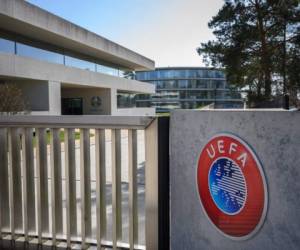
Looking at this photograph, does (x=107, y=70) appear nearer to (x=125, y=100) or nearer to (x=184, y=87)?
(x=125, y=100)

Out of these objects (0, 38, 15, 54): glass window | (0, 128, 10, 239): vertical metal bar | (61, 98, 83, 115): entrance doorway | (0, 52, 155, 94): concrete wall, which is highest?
(0, 38, 15, 54): glass window

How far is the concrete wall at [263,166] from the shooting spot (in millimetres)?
1502

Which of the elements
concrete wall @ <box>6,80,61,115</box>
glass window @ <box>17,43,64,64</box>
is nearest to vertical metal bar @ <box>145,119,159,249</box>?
glass window @ <box>17,43,64,64</box>

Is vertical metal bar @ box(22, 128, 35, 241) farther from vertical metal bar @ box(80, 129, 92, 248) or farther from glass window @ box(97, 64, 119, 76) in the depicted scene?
glass window @ box(97, 64, 119, 76)

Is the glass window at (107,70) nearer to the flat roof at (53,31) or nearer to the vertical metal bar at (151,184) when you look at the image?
the flat roof at (53,31)

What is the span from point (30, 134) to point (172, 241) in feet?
4.63

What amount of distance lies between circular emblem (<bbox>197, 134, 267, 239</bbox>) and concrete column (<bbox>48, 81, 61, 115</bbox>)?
64.6 feet

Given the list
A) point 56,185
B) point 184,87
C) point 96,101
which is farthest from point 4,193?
point 184,87

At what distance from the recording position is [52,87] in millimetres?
20438

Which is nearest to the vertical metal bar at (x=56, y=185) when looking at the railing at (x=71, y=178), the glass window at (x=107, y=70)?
the railing at (x=71, y=178)

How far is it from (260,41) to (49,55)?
14.4 meters

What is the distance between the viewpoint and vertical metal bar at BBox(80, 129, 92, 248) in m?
2.25

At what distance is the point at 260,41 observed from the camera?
1691 centimetres

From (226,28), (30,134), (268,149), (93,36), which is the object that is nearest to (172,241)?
(268,149)
